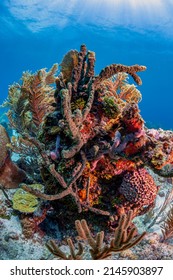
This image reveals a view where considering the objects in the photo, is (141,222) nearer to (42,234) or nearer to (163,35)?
(42,234)

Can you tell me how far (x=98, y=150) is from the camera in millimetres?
3139

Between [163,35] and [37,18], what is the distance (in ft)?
84.5

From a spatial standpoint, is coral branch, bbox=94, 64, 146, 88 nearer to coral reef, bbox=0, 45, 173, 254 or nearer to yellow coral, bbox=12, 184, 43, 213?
coral reef, bbox=0, 45, 173, 254

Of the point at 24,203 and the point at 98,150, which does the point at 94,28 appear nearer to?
the point at 24,203

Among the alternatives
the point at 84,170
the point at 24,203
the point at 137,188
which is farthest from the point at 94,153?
the point at 24,203

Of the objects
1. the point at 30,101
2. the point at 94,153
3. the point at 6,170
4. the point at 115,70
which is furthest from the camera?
the point at 30,101

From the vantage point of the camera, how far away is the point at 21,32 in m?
59.8

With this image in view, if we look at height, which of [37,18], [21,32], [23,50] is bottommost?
[37,18]

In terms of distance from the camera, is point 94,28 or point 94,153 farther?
point 94,28

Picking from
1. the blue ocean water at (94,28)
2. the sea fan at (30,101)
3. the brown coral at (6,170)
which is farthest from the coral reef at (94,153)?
A: the blue ocean water at (94,28)

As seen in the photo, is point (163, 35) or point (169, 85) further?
point (169, 85)

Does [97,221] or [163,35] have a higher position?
[163,35]

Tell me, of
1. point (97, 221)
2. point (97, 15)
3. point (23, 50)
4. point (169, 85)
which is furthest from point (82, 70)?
point (169, 85)
